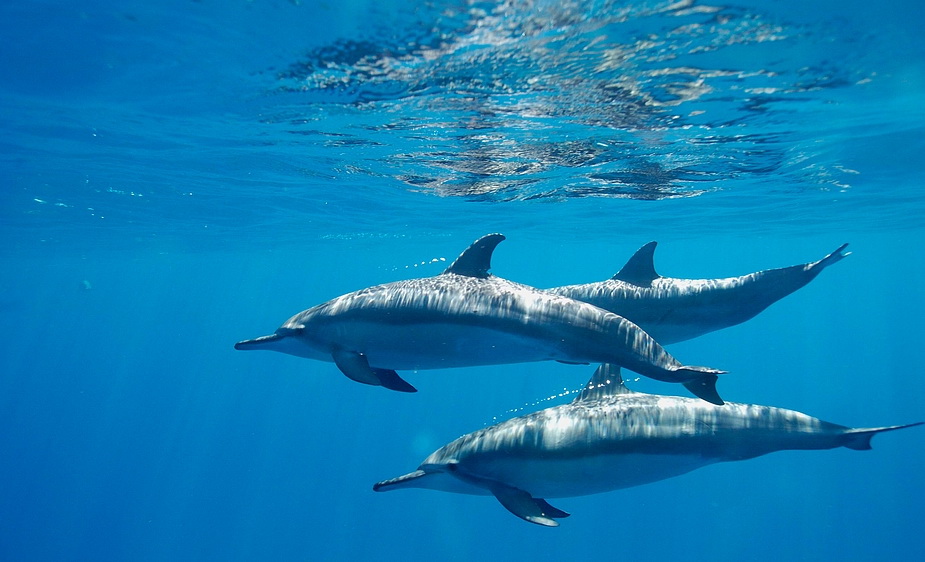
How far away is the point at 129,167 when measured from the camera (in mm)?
17469

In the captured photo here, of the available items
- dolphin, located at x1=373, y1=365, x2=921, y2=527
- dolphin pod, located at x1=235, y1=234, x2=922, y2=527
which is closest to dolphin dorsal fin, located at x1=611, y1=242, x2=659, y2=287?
dolphin pod, located at x1=235, y1=234, x2=922, y2=527

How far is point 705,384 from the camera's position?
579 centimetres

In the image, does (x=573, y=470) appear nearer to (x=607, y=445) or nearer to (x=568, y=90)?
(x=607, y=445)

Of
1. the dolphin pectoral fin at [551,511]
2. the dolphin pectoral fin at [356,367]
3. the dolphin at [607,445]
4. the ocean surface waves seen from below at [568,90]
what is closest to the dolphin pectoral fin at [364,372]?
the dolphin pectoral fin at [356,367]

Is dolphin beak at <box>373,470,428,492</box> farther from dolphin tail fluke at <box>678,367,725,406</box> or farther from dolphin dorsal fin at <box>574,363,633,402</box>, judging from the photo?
dolphin tail fluke at <box>678,367,725,406</box>

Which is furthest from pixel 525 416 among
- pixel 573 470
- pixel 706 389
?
pixel 706 389

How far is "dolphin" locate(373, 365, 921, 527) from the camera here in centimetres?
720

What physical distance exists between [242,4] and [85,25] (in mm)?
2636

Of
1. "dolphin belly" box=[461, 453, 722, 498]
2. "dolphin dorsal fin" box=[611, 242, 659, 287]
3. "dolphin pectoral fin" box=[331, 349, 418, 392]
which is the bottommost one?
"dolphin belly" box=[461, 453, 722, 498]

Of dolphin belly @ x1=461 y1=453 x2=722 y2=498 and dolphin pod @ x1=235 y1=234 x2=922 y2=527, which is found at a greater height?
dolphin pod @ x1=235 y1=234 x2=922 y2=527

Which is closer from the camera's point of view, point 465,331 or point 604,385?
point 465,331

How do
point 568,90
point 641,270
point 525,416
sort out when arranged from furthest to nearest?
1. point 568,90
2. point 641,270
3. point 525,416

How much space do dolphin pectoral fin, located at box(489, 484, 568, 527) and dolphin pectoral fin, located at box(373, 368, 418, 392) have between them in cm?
175

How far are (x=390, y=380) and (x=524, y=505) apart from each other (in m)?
2.31
